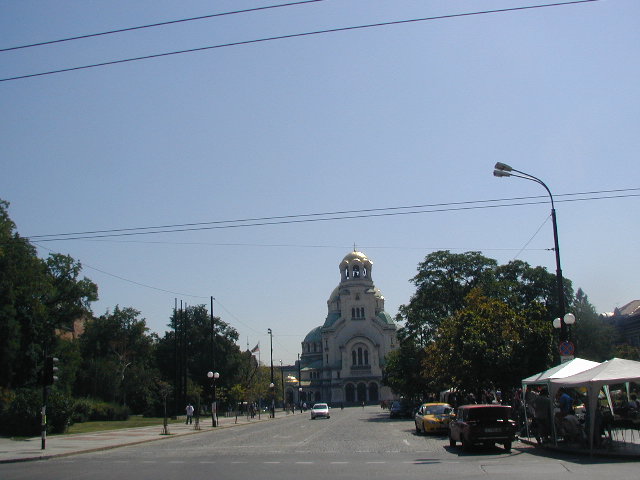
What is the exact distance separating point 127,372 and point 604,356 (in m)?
51.9

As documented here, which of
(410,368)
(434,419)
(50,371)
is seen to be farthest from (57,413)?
(410,368)

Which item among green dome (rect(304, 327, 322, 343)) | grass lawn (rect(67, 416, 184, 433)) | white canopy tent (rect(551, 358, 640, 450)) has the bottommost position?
grass lawn (rect(67, 416, 184, 433))

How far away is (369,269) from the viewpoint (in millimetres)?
123750

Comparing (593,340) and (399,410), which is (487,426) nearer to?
(399,410)

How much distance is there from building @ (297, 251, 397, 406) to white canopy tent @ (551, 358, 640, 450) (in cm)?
10388

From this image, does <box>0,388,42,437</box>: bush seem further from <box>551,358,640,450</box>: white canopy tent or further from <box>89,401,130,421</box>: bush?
<box>551,358,640,450</box>: white canopy tent

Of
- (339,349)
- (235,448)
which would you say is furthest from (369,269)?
(235,448)

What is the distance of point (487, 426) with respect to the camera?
1994 cm

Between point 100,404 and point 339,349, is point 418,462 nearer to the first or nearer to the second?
point 100,404

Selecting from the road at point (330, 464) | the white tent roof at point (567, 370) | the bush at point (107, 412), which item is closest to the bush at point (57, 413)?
the road at point (330, 464)

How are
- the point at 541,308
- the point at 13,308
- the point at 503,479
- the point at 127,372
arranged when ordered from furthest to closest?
the point at 127,372 < the point at 13,308 < the point at 541,308 < the point at 503,479

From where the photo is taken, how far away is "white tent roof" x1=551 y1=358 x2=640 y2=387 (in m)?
17.6

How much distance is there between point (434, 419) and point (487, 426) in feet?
32.8

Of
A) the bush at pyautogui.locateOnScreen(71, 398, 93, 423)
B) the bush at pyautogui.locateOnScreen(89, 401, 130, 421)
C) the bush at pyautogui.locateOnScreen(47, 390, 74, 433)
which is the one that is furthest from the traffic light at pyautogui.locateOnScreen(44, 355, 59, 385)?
the bush at pyautogui.locateOnScreen(89, 401, 130, 421)
